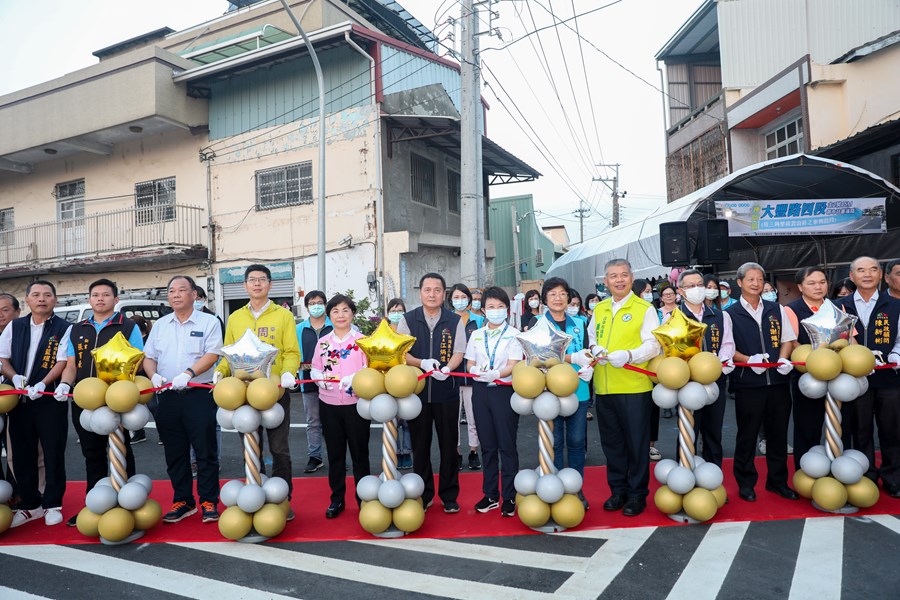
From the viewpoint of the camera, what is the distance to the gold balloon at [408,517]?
4.08 m

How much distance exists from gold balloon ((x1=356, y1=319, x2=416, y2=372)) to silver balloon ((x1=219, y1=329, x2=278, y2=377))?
0.65 metres

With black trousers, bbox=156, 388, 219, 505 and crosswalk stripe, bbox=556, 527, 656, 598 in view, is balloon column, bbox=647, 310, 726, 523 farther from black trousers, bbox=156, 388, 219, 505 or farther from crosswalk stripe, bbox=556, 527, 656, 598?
black trousers, bbox=156, 388, 219, 505

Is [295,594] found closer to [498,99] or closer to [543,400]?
[543,400]

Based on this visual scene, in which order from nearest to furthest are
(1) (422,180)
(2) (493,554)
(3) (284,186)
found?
(2) (493,554) → (3) (284,186) → (1) (422,180)

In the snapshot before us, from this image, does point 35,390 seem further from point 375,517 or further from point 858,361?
point 858,361

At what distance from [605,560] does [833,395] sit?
7.03 ft

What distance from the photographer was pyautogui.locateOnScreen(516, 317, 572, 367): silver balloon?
4.20 metres

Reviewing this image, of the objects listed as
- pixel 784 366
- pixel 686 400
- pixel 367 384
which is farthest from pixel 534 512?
pixel 784 366

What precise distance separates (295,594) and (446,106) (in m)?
15.2

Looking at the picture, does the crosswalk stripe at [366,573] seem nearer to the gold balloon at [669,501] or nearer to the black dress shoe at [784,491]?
the gold balloon at [669,501]

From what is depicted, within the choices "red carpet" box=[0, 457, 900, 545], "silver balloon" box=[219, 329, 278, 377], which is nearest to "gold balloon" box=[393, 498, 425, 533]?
"red carpet" box=[0, 457, 900, 545]

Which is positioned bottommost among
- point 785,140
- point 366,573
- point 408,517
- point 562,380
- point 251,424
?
point 366,573

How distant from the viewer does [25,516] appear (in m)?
4.69

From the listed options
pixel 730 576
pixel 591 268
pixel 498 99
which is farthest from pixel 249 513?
pixel 591 268
